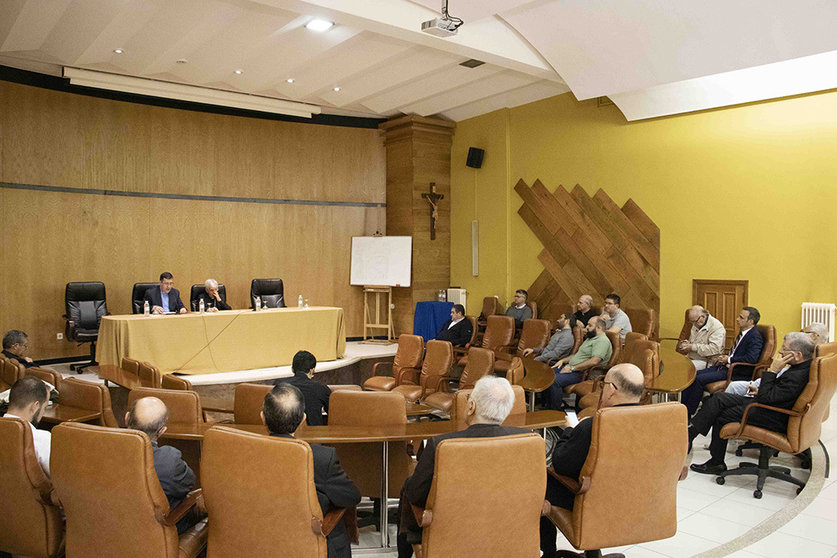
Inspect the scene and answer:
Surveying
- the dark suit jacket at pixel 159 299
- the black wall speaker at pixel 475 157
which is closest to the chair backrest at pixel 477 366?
the dark suit jacket at pixel 159 299

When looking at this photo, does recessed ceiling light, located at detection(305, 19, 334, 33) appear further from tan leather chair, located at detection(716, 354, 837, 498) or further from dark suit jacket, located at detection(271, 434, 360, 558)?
dark suit jacket, located at detection(271, 434, 360, 558)

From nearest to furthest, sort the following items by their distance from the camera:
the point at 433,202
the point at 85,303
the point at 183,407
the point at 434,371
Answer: the point at 183,407 → the point at 434,371 → the point at 85,303 → the point at 433,202

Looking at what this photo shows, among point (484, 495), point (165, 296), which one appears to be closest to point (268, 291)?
point (165, 296)

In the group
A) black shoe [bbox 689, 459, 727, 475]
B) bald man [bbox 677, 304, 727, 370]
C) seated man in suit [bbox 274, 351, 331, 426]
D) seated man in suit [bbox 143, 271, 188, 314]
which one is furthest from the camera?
seated man in suit [bbox 143, 271, 188, 314]

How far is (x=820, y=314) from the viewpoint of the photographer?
7.02m

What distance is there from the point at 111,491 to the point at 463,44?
244 inches

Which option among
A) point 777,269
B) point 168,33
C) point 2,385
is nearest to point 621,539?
point 2,385

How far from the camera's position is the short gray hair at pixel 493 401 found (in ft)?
9.03

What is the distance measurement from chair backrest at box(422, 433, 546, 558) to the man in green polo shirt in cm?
400

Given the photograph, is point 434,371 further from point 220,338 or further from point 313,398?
point 220,338

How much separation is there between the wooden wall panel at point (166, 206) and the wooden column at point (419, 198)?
1.43 feet

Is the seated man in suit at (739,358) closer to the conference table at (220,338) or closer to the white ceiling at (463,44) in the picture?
the white ceiling at (463,44)

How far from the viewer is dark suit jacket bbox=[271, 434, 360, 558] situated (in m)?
2.65

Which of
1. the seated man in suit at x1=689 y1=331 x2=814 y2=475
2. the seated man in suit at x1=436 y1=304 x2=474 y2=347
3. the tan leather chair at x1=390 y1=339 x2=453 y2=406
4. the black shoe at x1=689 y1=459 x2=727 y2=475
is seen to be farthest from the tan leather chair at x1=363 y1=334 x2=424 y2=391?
the black shoe at x1=689 y1=459 x2=727 y2=475
